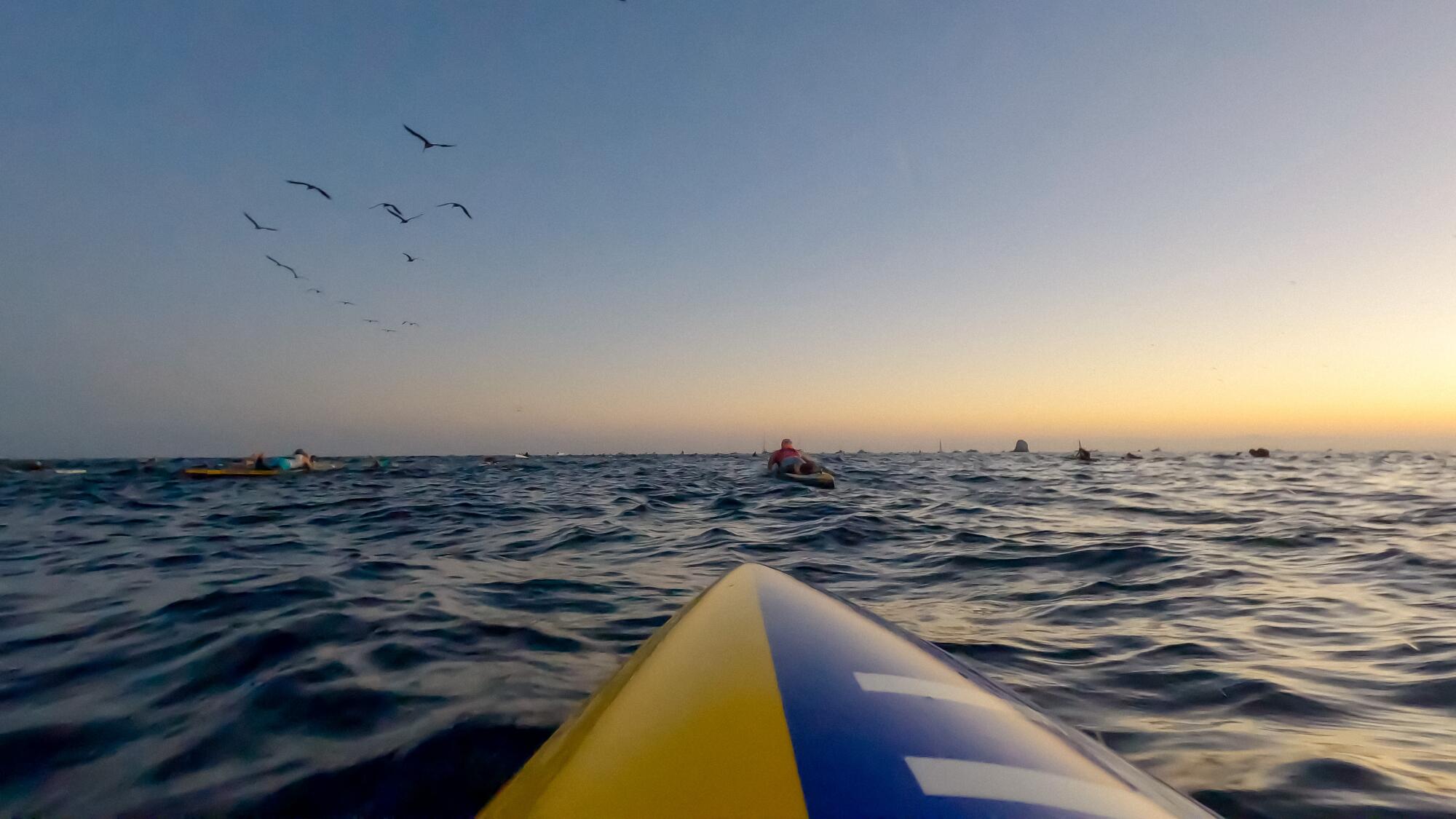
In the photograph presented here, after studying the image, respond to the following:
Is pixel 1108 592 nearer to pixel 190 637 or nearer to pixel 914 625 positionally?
pixel 914 625

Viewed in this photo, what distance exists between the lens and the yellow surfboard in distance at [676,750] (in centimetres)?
139

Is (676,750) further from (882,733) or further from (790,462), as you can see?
(790,462)

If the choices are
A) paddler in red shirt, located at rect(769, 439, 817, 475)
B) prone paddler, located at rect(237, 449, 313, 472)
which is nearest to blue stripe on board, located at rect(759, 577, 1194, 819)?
paddler in red shirt, located at rect(769, 439, 817, 475)

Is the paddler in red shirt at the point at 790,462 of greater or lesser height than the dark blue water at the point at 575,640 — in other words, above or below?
above

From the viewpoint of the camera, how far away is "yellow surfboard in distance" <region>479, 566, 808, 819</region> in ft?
4.56

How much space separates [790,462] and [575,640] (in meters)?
15.2

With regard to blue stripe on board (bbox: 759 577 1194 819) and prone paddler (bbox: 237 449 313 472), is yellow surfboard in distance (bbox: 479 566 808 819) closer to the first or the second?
blue stripe on board (bbox: 759 577 1194 819)

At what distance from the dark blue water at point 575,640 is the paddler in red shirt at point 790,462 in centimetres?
832

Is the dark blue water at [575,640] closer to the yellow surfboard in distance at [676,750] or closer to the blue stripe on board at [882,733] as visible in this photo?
the yellow surfboard in distance at [676,750]

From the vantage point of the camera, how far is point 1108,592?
516cm

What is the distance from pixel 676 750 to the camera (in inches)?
63.9

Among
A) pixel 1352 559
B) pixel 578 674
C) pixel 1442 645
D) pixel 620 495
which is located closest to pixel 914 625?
pixel 578 674

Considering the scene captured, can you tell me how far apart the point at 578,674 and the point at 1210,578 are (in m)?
5.54

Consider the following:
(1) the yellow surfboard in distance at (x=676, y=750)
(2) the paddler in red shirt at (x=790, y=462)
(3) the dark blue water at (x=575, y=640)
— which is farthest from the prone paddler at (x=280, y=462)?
(1) the yellow surfboard in distance at (x=676, y=750)
